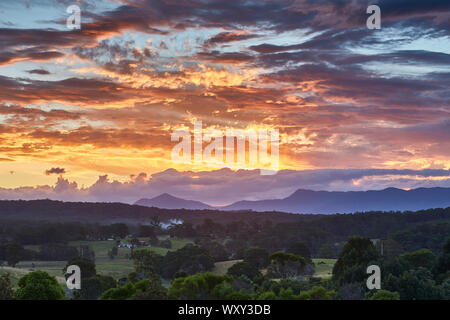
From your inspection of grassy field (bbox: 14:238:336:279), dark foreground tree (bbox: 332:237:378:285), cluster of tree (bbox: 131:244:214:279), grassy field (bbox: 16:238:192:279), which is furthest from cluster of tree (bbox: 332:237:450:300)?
grassy field (bbox: 16:238:192:279)

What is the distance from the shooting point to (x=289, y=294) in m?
53.1

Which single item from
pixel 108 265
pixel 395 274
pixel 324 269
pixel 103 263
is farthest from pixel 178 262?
pixel 395 274

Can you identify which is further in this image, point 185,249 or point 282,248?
point 282,248

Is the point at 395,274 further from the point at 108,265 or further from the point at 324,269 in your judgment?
the point at 108,265

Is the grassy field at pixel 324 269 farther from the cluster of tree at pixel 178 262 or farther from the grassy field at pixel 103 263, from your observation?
the grassy field at pixel 103 263

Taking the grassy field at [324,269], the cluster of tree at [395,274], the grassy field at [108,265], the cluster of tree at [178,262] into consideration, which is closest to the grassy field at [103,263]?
the grassy field at [108,265]

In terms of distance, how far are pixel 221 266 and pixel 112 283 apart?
40531 millimetres

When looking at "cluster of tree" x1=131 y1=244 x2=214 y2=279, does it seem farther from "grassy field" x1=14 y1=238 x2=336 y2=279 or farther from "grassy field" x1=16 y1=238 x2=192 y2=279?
"grassy field" x1=16 y1=238 x2=192 y2=279
